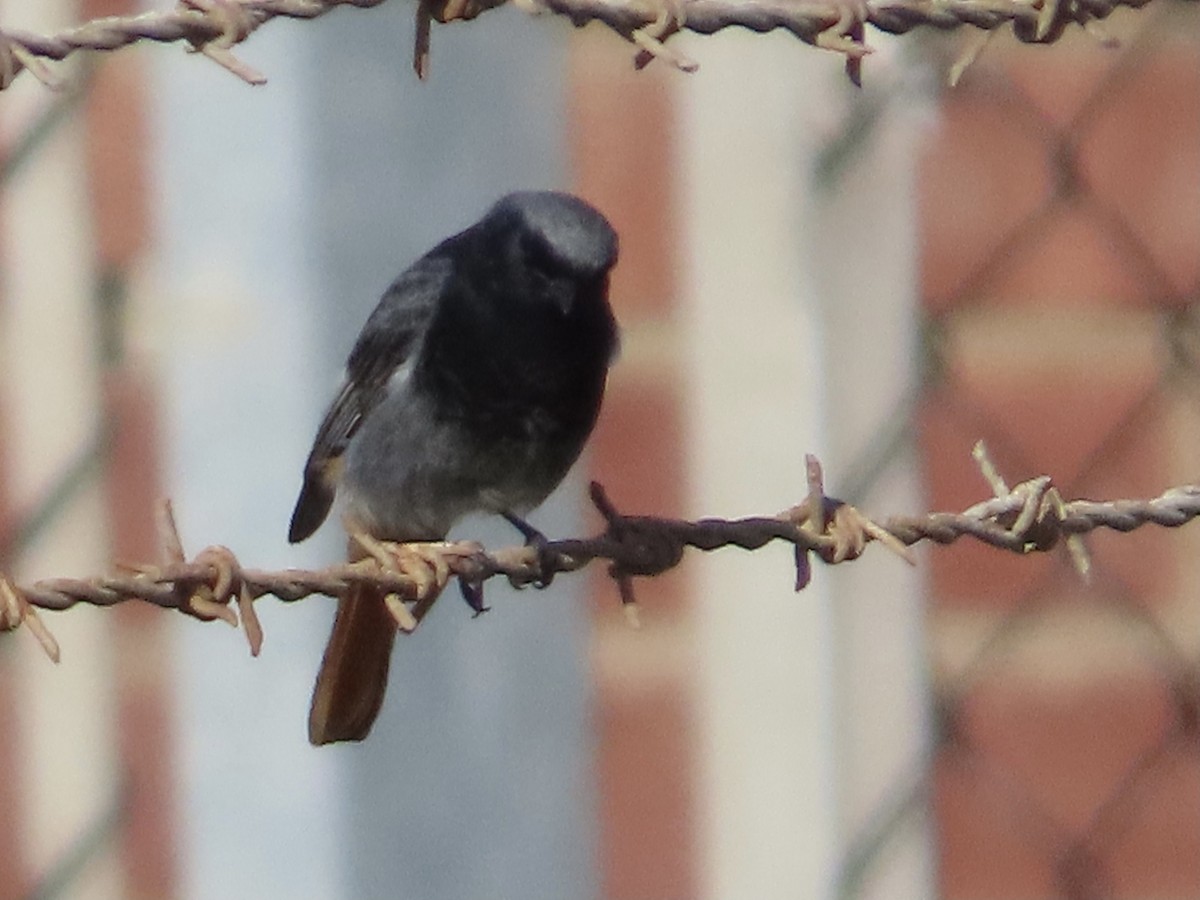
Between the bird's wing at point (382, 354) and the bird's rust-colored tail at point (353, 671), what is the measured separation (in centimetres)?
20

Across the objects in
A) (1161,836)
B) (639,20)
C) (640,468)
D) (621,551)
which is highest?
(639,20)

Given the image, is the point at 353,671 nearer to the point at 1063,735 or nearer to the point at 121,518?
the point at 121,518

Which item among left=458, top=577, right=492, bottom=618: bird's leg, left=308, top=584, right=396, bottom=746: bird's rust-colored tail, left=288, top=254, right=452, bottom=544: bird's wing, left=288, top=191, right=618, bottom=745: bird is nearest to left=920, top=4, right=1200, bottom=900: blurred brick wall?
left=288, top=191, right=618, bottom=745: bird

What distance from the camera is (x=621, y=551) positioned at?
1.37m

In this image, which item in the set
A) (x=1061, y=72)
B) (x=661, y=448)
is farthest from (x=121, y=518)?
(x=1061, y=72)

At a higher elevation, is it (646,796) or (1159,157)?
(1159,157)

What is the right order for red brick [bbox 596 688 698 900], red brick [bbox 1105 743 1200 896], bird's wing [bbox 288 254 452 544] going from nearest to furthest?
bird's wing [bbox 288 254 452 544], red brick [bbox 596 688 698 900], red brick [bbox 1105 743 1200 896]

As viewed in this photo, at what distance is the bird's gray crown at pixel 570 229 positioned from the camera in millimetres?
1919

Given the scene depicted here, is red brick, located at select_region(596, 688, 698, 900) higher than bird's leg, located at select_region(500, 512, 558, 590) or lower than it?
lower

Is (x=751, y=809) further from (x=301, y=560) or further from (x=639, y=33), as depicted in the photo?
(x=639, y=33)

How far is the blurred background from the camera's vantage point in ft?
4.56

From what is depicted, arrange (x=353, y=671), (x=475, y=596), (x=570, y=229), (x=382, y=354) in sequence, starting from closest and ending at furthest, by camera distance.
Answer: (x=475, y=596)
(x=353, y=671)
(x=570, y=229)
(x=382, y=354)

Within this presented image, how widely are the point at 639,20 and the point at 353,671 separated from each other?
2.22 feet

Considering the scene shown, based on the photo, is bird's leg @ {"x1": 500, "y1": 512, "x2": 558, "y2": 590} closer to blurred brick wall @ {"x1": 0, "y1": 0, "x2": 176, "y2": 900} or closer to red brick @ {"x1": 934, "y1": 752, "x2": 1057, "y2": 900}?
blurred brick wall @ {"x1": 0, "y1": 0, "x2": 176, "y2": 900}
